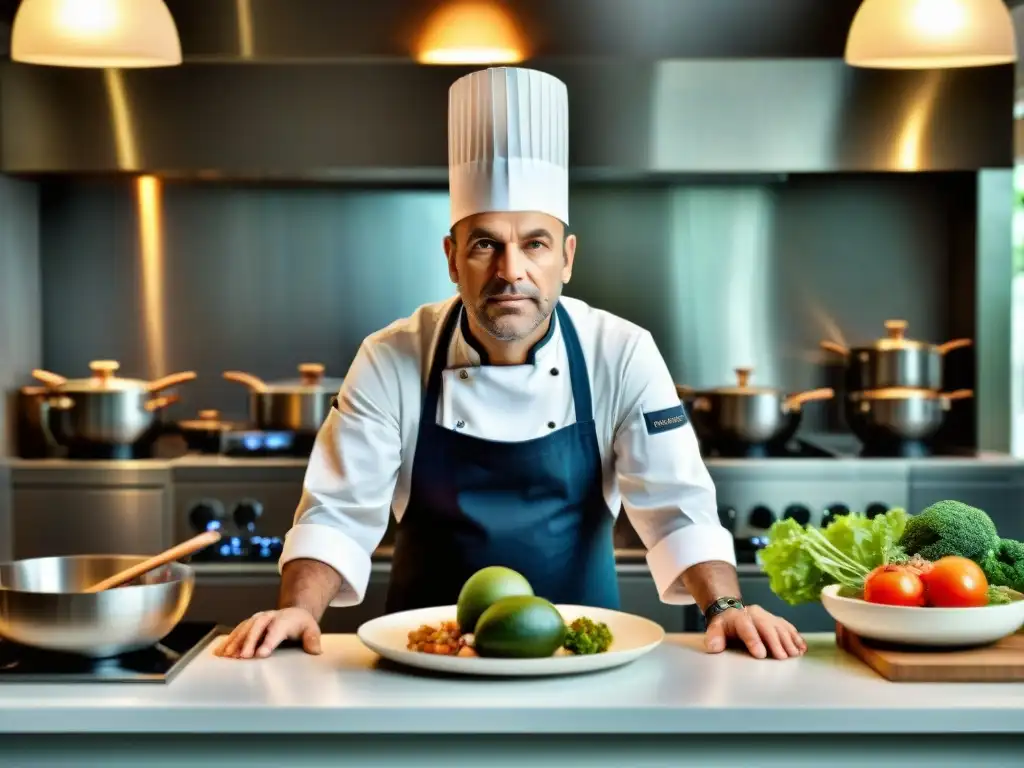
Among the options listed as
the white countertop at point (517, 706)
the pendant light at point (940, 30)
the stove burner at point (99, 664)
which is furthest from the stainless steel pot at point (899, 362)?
the stove burner at point (99, 664)

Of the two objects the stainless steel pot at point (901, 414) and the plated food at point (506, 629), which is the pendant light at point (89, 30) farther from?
the stainless steel pot at point (901, 414)

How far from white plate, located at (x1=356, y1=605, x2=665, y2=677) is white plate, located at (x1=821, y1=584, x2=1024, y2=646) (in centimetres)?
28

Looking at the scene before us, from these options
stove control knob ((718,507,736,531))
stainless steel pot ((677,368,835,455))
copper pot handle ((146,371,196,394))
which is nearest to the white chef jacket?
stove control knob ((718,507,736,531))

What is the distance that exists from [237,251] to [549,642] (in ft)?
8.76

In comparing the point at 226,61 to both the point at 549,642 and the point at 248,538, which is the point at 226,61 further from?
the point at 549,642

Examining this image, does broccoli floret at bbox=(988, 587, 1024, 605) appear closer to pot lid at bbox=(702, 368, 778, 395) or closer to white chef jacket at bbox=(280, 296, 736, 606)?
white chef jacket at bbox=(280, 296, 736, 606)

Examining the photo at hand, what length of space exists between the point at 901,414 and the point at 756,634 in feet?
6.45

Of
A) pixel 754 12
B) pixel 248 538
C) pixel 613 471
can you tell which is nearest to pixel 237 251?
pixel 248 538

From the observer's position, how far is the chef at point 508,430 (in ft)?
7.32

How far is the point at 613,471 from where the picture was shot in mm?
2506

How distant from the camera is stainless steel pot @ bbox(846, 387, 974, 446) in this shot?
3744 millimetres

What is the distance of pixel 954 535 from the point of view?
196 cm

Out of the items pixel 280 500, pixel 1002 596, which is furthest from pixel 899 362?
pixel 1002 596

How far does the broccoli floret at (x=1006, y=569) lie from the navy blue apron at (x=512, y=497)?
0.75m
